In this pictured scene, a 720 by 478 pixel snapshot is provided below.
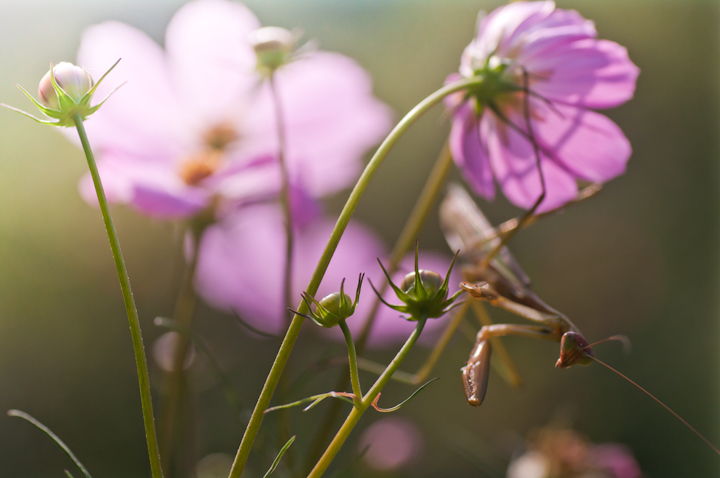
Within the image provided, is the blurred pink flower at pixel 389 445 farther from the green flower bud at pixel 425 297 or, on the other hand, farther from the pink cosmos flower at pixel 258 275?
the green flower bud at pixel 425 297

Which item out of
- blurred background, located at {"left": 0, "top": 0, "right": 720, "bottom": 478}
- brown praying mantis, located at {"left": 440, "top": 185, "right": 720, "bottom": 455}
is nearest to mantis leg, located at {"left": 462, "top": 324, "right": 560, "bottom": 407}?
brown praying mantis, located at {"left": 440, "top": 185, "right": 720, "bottom": 455}

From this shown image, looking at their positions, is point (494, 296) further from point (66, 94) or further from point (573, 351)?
point (66, 94)

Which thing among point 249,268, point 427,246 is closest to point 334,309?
point 249,268

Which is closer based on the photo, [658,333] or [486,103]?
[486,103]

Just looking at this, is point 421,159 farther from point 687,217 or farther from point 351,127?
point 351,127

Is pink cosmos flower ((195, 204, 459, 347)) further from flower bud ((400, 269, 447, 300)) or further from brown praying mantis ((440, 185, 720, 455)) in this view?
flower bud ((400, 269, 447, 300))

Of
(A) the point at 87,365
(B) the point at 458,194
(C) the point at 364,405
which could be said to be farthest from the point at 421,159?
(C) the point at 364,405
